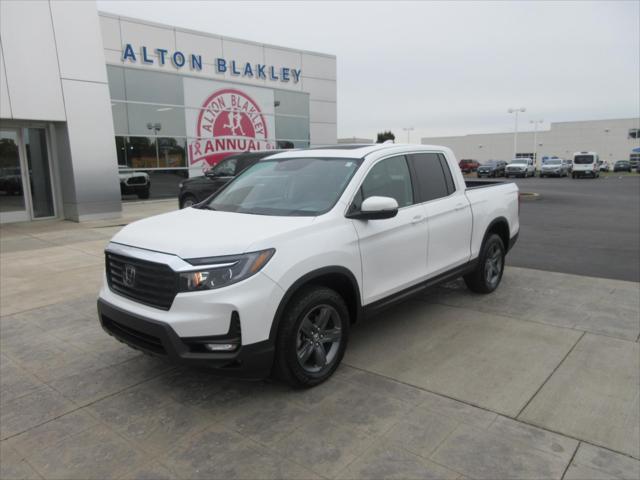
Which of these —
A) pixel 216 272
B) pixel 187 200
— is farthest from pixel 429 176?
pixel 187 200

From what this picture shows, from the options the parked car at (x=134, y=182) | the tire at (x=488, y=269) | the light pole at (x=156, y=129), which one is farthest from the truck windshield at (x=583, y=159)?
the tire at (x=488, y=269)

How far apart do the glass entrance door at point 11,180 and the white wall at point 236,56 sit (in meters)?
5.42

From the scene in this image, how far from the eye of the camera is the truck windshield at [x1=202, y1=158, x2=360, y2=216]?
13.3ft

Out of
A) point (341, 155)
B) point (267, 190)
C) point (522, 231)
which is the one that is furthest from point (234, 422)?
point (522, 231)

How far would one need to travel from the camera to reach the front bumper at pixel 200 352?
313 centimetres

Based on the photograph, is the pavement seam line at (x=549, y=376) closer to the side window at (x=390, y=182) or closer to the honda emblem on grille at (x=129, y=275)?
the side window at (x=390, y=182)

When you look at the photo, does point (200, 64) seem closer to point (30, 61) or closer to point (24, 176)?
point (30, 61)

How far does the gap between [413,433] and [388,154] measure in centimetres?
258

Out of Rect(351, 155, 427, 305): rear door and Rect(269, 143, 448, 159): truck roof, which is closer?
Rect(351, 155, 427, 305): rear door

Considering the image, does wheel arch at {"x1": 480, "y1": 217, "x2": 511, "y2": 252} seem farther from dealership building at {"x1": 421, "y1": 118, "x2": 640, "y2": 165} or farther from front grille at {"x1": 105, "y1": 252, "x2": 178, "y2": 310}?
dealership building at {"x1": 421, "y1": 118, "x2": 640, "y2": 165}

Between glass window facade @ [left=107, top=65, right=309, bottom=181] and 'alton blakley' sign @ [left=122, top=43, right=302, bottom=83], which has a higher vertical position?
'alton blakley' sign @ [left=122, top=43, right=302, bottom=83]

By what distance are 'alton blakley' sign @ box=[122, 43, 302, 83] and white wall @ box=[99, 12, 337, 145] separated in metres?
0.13

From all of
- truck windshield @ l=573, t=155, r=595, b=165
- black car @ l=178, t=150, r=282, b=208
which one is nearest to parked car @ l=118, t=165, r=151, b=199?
black car @ l=178, t=150, r=282, b=208

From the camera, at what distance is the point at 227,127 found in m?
20.7
